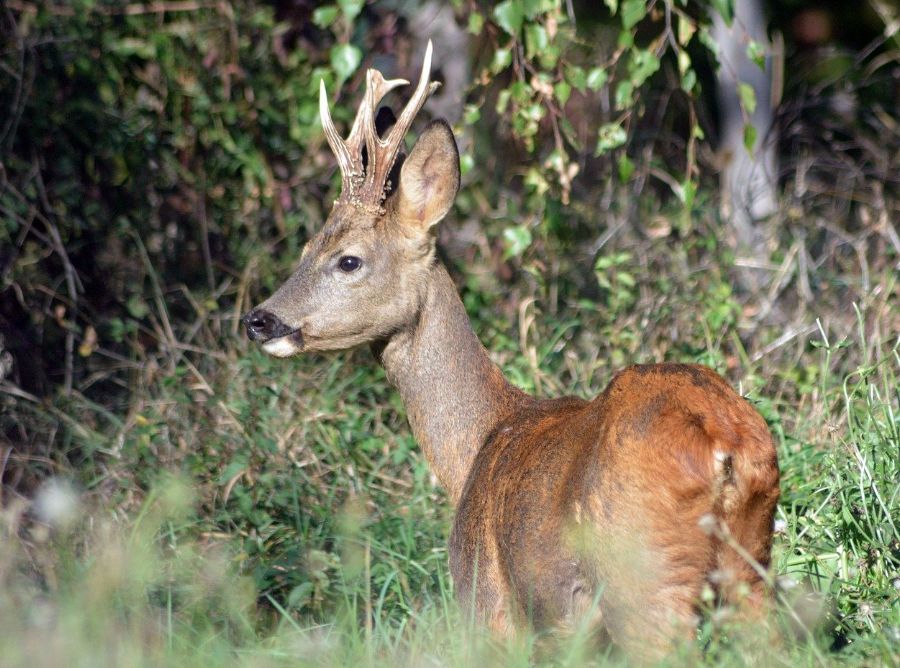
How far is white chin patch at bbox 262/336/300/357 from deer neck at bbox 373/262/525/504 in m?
0.29

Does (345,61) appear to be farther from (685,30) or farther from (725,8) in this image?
(725,8)

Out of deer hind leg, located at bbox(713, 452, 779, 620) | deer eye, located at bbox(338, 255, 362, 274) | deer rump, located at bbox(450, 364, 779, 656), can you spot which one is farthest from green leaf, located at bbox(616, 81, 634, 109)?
deer hind leg, located at bbox(713, 452, 779, 620)

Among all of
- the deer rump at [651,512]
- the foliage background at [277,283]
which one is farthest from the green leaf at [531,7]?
the deer rump at [651,512]

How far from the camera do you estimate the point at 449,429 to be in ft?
12.1

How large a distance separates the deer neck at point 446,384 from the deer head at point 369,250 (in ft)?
0.22

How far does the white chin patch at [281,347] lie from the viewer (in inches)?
148

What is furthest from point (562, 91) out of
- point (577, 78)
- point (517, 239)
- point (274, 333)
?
point (274, 333)

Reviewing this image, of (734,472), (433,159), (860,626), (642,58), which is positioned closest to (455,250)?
(642,58)

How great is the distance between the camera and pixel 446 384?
3.71 metres

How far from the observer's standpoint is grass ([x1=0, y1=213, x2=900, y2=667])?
292 cm

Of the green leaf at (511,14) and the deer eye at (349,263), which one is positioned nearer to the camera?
the deer eye at (349,263)

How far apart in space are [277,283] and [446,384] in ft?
7.20

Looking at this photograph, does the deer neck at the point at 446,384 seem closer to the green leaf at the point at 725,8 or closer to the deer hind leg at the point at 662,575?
the deer hind leg at the point at 662,575

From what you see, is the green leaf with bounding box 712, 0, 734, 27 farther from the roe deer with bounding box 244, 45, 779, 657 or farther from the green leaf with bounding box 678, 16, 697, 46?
the roe deer with bounding box 244, 45, 779, 657
